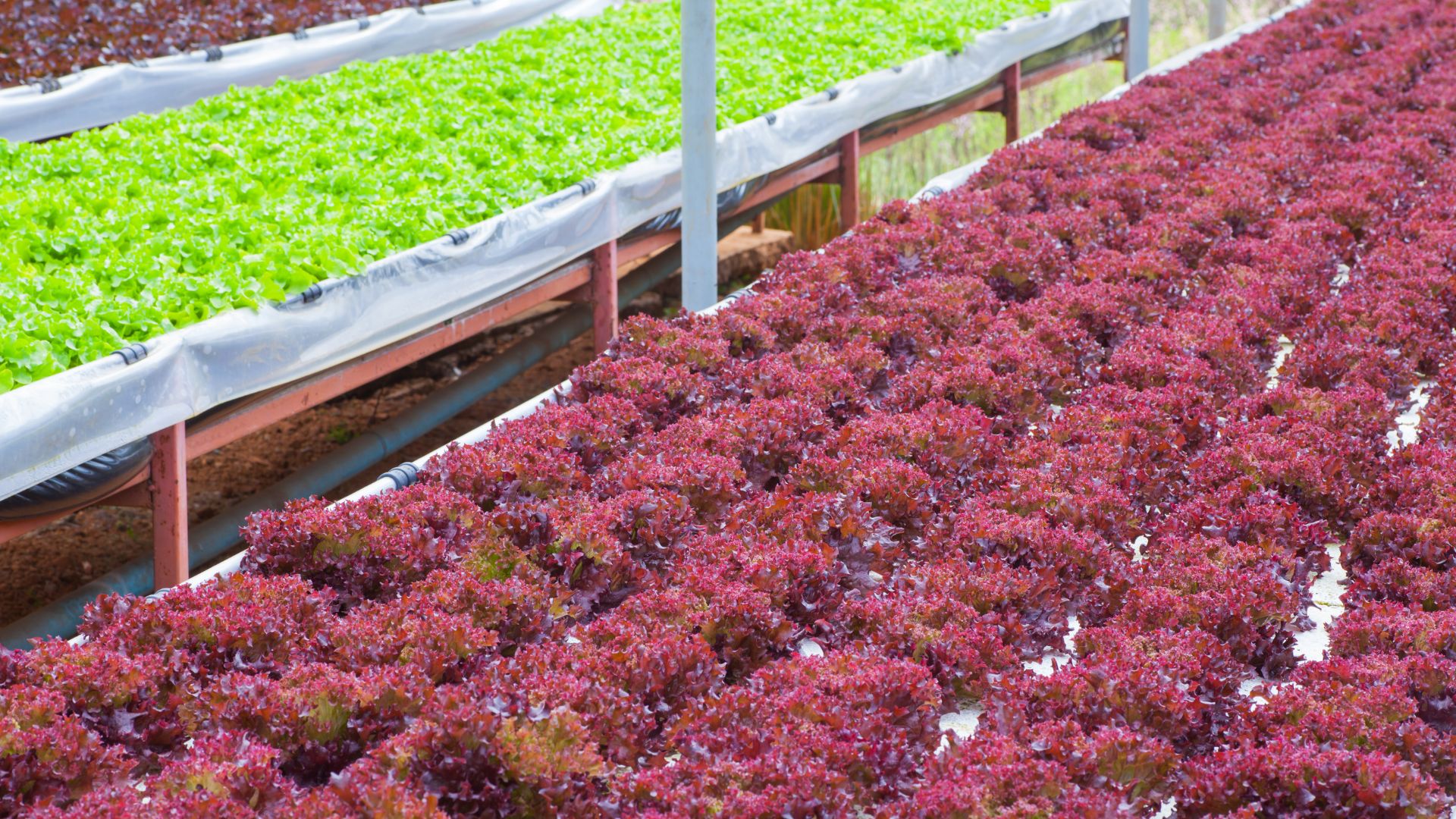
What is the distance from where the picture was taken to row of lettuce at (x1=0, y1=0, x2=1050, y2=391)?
577cm

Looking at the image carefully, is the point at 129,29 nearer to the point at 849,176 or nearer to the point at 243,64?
the point at 243,64

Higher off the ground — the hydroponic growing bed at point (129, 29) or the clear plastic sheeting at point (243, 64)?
the hydroponic growing bed at point (129, 29)

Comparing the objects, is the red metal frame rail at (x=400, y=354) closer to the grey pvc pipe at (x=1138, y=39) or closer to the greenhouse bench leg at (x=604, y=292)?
the greenhouse bench leg at (x=604, y=292)

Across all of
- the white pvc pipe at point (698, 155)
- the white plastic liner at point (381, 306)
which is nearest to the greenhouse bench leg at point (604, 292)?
the white plastic liner at point (381, 306)

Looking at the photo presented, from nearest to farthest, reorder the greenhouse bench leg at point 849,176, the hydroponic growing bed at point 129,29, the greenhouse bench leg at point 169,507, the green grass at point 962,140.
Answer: the greenhouse bench leg at point 169,507 → the greenhouse bench leg at point 849,176 → the hydroponic growing bed at point 129,29 → the green grass at point 962,140

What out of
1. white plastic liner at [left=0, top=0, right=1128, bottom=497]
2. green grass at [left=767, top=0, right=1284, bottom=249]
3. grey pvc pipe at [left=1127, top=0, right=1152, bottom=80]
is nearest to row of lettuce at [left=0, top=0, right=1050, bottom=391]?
white plastic liner at [left=0, top=0, right=1128, bottom=497]

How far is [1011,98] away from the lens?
38.5 feet

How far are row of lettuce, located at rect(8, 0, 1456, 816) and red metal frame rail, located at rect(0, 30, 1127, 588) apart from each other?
1440 mm

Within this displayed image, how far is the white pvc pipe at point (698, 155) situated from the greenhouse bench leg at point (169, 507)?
7.39 feet

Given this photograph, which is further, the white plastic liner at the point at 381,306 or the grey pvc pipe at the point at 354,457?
the grey pvc pipe at the point at 354,457

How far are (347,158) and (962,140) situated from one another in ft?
36.1

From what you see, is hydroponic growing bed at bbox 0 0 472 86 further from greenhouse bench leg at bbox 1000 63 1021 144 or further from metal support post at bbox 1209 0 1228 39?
metal support post at bbox 1209 0 1228 39

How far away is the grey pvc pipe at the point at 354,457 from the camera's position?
18.0ft

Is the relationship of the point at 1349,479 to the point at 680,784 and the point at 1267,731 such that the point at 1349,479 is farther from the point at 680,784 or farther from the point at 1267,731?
the point at 680,784
